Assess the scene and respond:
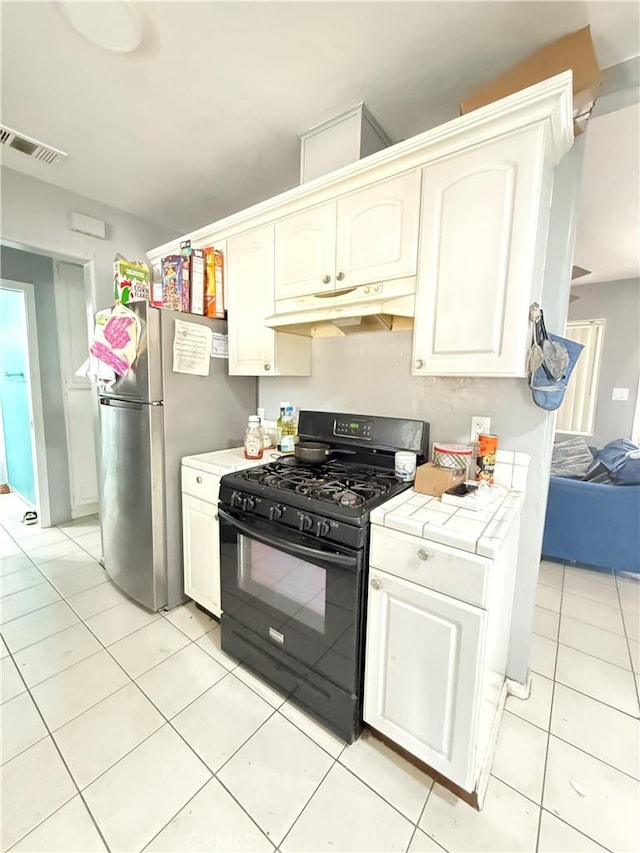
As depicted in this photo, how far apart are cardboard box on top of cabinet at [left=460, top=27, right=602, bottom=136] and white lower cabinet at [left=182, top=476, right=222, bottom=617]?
2010 millimetres

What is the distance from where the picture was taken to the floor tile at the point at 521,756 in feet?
4.04

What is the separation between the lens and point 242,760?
128 centimetres

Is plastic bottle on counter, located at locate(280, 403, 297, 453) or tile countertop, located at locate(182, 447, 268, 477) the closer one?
tile countertop, located at locate(182, 447, 268, 477)

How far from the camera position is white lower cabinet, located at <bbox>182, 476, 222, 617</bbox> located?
1803 mm

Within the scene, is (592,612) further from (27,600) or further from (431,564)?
(27,600)

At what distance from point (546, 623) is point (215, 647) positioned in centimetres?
191

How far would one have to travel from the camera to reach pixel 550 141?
3.86 ft

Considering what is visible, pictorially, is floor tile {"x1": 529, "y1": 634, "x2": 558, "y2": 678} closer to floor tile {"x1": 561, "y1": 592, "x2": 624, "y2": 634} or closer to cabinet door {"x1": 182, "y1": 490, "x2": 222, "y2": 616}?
floor tile {"x1": 561, "y1": 592, "x2": 624, "y2": 634}

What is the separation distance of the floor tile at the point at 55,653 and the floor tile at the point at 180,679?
1.31 ft

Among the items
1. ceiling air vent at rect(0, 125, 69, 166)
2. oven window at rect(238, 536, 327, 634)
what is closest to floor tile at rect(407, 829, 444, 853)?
oven window at rect(238, 536, 327, 634)

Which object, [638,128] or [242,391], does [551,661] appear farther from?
[638,128]

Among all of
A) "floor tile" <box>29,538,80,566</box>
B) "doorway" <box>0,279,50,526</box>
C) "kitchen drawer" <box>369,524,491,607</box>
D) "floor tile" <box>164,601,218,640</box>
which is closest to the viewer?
"kitchen drawer" <box>369,524,491,607</box>

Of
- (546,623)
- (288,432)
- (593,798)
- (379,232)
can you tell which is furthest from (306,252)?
(546,623)

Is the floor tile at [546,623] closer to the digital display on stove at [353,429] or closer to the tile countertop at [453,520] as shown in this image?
the tile countertop at [453,520]
